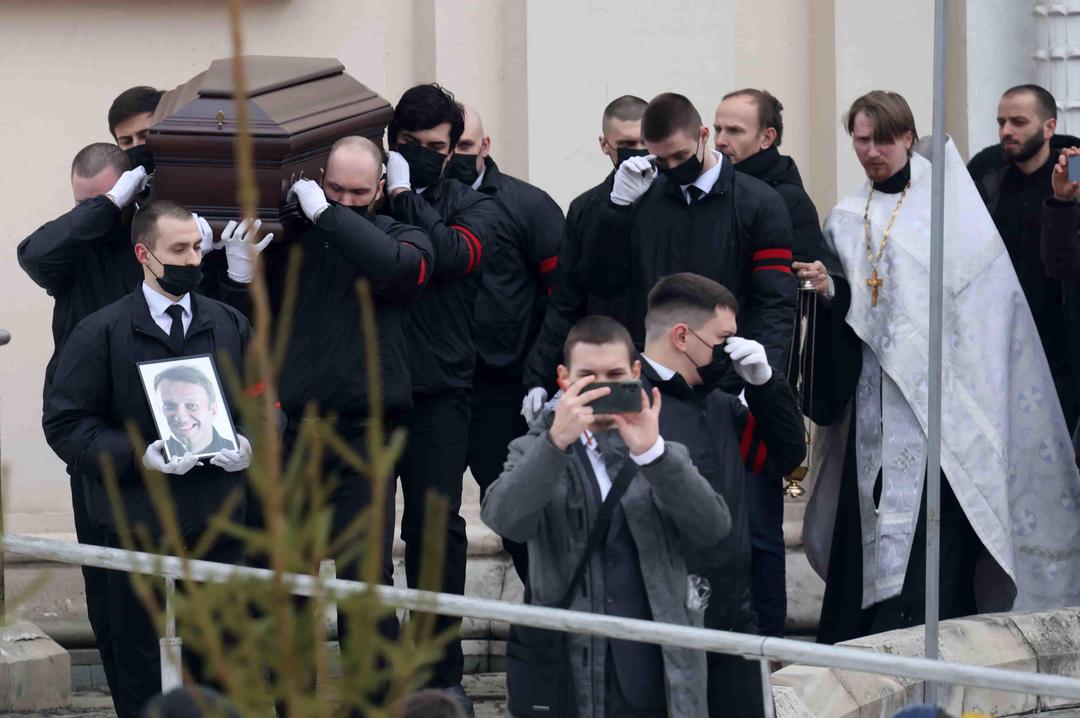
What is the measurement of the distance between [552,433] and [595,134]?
3822 mm

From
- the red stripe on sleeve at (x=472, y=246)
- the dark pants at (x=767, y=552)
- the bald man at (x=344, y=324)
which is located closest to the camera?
the bald man at (x=344, y=324)

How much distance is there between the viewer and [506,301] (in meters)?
7.09

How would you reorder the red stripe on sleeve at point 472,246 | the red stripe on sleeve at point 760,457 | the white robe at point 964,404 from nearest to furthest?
1. the red stripe on sleeve at point 760,457
2. the red stripe on sleeve at point 472,246
3. the white robe at point 964,404

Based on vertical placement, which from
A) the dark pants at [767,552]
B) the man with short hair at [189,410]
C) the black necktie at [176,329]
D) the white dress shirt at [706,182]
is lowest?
the dark pants at [767,552]

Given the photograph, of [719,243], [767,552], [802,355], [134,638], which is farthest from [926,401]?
[134,638]

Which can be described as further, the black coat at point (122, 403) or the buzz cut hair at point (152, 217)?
the buzz cut hair at point (152, 217)

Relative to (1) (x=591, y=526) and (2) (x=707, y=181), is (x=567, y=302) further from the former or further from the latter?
(1) (x=591, y=526)

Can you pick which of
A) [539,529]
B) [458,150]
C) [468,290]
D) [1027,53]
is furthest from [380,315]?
[1027,53]

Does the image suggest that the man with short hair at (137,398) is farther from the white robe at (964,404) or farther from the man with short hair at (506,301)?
the white robe at (964,404)

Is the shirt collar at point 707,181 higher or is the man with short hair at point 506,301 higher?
the shirt collar at point 707,181

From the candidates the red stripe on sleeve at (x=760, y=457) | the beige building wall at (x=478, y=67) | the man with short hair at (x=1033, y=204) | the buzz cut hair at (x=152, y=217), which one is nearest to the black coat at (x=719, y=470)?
the red stripe on sleeve at (x=760, y=457)

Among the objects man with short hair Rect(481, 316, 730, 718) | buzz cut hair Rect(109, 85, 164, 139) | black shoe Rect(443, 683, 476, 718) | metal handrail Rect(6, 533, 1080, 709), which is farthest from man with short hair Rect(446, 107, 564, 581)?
metal handrail Rect(6, 533, 1080, 709)

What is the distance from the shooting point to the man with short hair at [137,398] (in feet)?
18.1

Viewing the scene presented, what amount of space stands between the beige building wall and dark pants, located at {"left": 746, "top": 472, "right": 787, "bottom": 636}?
73.6 inches
